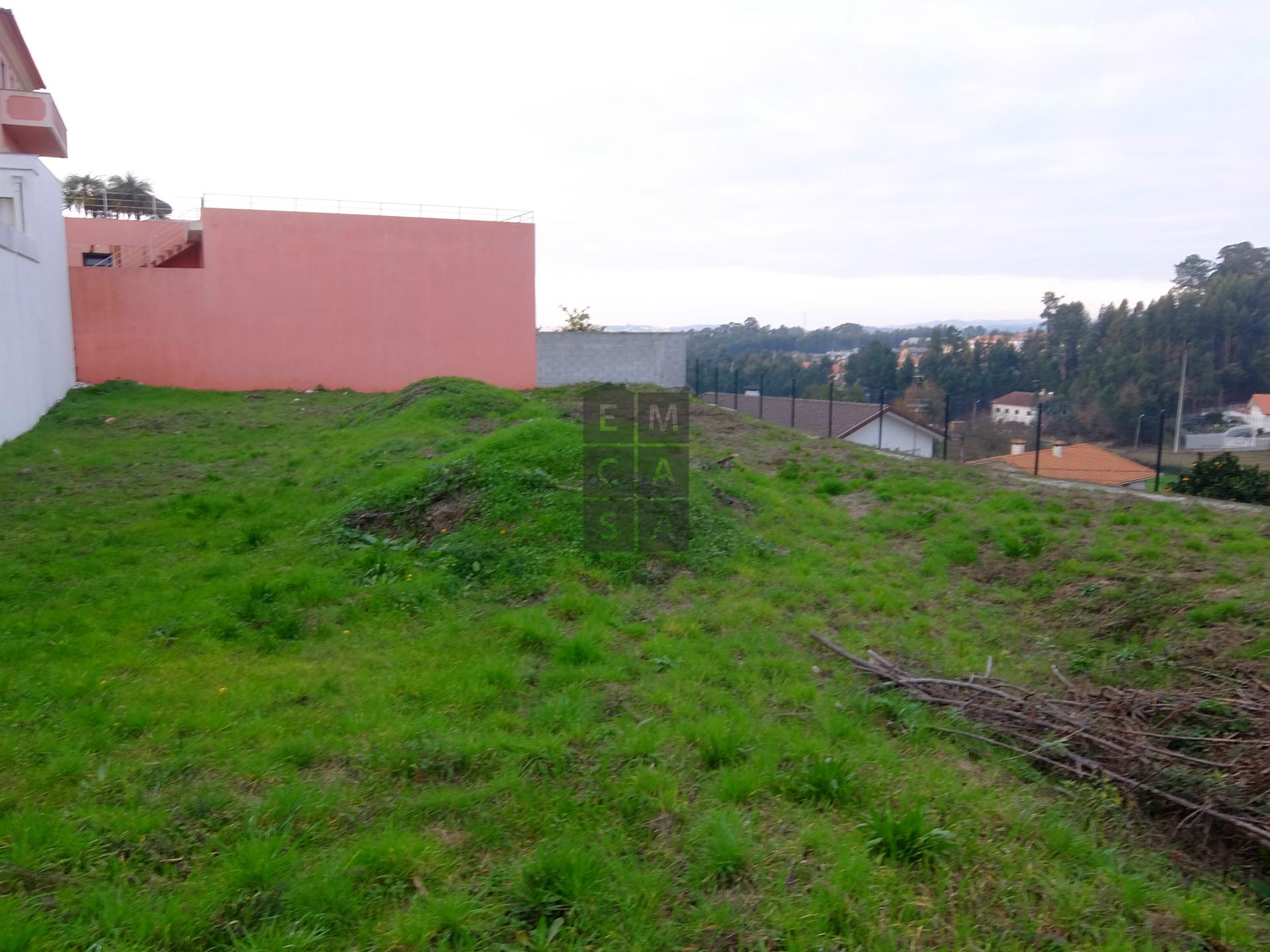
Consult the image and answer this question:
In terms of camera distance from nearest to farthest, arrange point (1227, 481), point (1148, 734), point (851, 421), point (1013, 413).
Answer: point (1148, 734) → point (1227, 481) → point (1013, 413) → point (851, 421)

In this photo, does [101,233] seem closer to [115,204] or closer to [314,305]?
[115,204]

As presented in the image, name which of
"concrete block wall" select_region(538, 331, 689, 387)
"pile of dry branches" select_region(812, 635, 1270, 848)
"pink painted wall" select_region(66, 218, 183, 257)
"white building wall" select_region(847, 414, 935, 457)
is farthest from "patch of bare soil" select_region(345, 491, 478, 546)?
"pink painted wall" select_region(66, 218, 183, 257)

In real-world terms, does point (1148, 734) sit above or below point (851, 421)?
below

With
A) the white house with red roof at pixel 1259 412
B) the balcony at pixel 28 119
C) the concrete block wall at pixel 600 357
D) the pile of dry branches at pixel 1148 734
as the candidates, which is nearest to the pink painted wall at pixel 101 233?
the balcony at pixel 28 119

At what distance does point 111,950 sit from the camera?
2.46 m

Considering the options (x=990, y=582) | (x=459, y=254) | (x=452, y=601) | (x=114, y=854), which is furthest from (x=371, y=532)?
(x=459, y=254)

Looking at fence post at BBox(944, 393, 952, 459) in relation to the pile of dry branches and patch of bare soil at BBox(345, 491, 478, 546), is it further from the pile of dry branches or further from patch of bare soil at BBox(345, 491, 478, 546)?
the pile of dry branches

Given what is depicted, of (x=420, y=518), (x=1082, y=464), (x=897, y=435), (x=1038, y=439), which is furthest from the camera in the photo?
(x=897, y=435)

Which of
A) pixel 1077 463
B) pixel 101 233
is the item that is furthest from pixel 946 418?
pixel 101 233

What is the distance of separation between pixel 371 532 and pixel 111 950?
4822 mm

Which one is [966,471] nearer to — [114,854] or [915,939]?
[915,939]

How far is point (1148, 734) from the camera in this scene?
4.05 metres
